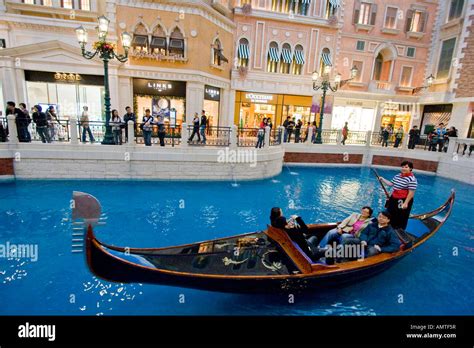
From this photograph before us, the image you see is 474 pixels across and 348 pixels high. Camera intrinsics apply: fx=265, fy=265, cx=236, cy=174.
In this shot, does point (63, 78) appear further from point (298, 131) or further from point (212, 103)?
point (298, 131)

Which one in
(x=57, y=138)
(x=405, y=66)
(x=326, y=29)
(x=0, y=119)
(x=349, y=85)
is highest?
(x=326, y=29)

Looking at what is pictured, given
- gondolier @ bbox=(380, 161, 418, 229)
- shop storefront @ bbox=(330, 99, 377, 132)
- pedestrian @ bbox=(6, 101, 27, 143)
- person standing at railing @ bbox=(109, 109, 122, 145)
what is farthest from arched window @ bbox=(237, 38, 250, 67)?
gondolier @ bbox=(380, 161, 418, 229)

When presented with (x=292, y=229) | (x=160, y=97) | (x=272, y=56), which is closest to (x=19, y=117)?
(x=160, y=97)

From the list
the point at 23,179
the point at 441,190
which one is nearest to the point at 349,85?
the point at 441,190

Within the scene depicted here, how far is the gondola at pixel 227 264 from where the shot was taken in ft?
9.82

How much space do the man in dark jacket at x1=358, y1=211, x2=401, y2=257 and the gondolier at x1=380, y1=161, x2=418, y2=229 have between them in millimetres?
952

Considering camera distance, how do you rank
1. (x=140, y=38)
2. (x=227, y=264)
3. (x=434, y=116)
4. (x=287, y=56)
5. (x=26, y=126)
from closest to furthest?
(x=227, y=264) → (x=26, y=126) → (x=140, y=38) → (x=287, y=56) → (x=434, y=116)

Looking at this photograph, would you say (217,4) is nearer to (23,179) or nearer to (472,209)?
(23,179)

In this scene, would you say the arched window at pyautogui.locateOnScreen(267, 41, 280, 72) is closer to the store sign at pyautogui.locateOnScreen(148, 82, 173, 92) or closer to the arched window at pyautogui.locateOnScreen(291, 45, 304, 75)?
the arched window at pyautogui.locateOnScreen(291, 45, 304, 75)

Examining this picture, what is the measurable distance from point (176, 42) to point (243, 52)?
13.7 feet

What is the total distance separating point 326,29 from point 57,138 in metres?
15.5

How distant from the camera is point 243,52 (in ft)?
Answer: 50.5

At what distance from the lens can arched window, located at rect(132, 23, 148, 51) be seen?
12617 millimetres
